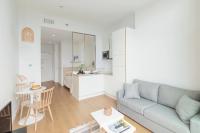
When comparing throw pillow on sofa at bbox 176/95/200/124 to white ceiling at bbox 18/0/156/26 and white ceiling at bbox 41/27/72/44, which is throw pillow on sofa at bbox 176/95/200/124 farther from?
white ceiling at bbox 41/27/72/44

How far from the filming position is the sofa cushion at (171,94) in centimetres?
205

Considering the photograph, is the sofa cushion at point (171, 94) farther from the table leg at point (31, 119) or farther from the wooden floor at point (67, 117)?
the table leg at point (31, 119)

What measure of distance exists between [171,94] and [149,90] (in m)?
0.49

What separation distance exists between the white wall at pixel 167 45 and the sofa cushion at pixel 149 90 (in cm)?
32

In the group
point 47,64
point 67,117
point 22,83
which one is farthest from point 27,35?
point 47,64

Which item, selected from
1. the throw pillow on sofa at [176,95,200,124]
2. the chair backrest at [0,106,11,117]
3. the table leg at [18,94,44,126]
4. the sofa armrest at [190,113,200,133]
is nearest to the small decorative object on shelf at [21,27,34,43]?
the table leg at [18,94,44,126]

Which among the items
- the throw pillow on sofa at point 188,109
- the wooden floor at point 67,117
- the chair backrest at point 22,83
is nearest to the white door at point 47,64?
the chair backrest at point 22,83

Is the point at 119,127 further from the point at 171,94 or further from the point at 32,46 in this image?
the point at 32,46

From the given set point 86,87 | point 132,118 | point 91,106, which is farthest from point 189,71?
point 86,87

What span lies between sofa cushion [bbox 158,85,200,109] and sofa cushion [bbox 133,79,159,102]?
86 mm

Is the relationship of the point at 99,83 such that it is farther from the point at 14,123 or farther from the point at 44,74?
the point at 44,74

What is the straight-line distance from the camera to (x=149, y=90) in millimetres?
2713

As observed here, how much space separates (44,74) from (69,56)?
2381 millimetres

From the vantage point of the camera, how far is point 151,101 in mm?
2607
